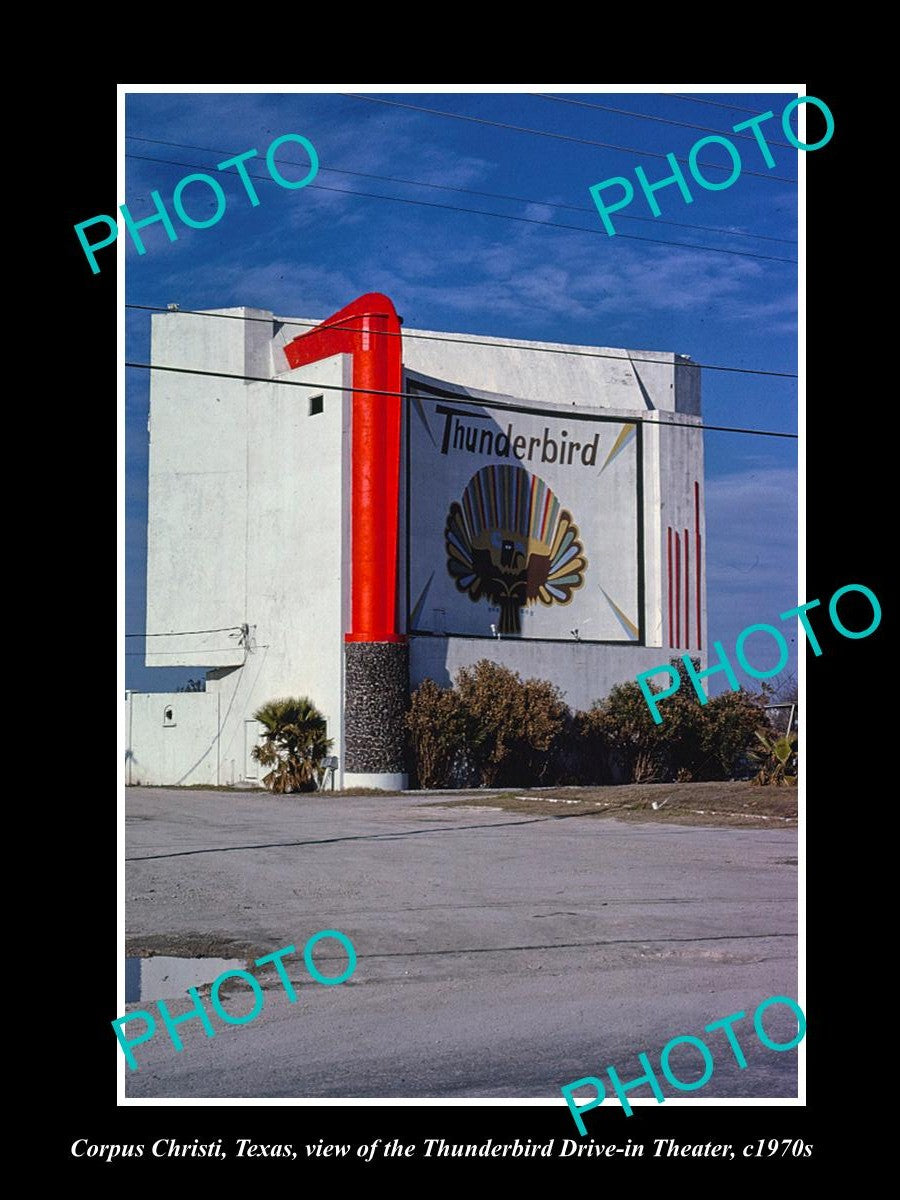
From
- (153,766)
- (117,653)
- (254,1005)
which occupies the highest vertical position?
(117,653)

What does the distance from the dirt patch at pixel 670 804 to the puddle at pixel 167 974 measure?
45.1ft

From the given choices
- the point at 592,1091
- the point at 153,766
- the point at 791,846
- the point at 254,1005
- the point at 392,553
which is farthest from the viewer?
the point at 153,766

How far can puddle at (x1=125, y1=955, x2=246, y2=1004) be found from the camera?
30.1 ft

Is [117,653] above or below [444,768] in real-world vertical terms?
above

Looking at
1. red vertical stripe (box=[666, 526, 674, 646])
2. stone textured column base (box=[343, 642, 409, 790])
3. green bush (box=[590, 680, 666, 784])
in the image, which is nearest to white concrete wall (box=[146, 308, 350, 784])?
stone textured column base (box=[343, 642, 409, 790])

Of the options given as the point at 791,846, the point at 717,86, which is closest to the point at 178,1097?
the point at 717,86

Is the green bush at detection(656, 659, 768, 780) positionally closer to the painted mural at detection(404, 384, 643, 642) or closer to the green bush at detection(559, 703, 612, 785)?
the green bush at detection(559, 703, 612, 785)

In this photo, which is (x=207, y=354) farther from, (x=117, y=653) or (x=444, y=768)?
(x=117, y=653)

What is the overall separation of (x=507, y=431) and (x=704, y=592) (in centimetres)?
823

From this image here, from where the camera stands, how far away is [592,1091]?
688 centimetres

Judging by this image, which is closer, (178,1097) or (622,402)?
(178,1097)

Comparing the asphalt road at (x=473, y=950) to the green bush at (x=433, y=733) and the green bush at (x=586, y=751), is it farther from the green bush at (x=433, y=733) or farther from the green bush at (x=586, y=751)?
the green bush at (x=586, y=751)

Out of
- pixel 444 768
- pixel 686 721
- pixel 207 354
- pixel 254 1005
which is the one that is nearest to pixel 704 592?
pixel 686 721

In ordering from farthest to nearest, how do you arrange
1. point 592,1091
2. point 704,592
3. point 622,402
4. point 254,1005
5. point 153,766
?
point 622,402 → point 704,592 → point 153,766 → point 254,1005 → point 592,1091
